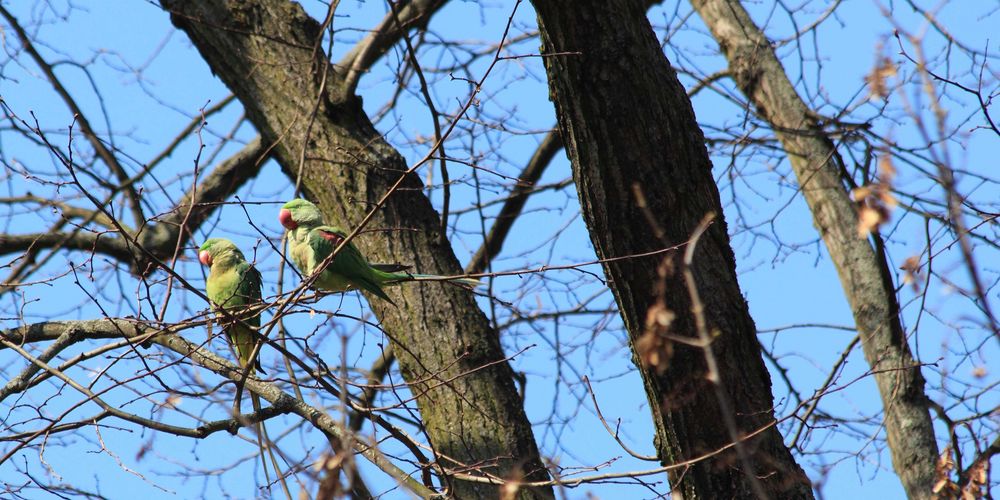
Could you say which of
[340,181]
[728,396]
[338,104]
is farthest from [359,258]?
[728,396]

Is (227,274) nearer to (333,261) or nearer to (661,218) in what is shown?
(333,261)

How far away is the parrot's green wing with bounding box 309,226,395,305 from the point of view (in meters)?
4.14

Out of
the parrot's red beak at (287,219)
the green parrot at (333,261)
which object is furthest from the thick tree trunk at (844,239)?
the parrot's red beak at (287,219)

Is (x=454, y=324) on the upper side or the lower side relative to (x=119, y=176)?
lower

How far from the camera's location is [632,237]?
2.98m

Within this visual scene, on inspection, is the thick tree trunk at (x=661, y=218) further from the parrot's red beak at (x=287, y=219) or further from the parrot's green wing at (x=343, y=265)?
the parrot's red beak at (x=287, y=219)

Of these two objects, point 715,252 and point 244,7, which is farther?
point 244,7

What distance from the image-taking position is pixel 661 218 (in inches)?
118

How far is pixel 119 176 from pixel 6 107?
2188mm

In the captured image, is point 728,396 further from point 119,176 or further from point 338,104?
point 119,176

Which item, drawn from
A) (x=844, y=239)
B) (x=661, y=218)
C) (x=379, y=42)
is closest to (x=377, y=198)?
(x=379, y=42)

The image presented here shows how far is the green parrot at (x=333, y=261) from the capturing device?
4145 millimetres

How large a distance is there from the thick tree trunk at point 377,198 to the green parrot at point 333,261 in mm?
96

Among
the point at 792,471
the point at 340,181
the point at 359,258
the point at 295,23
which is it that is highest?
the point at 295,23
